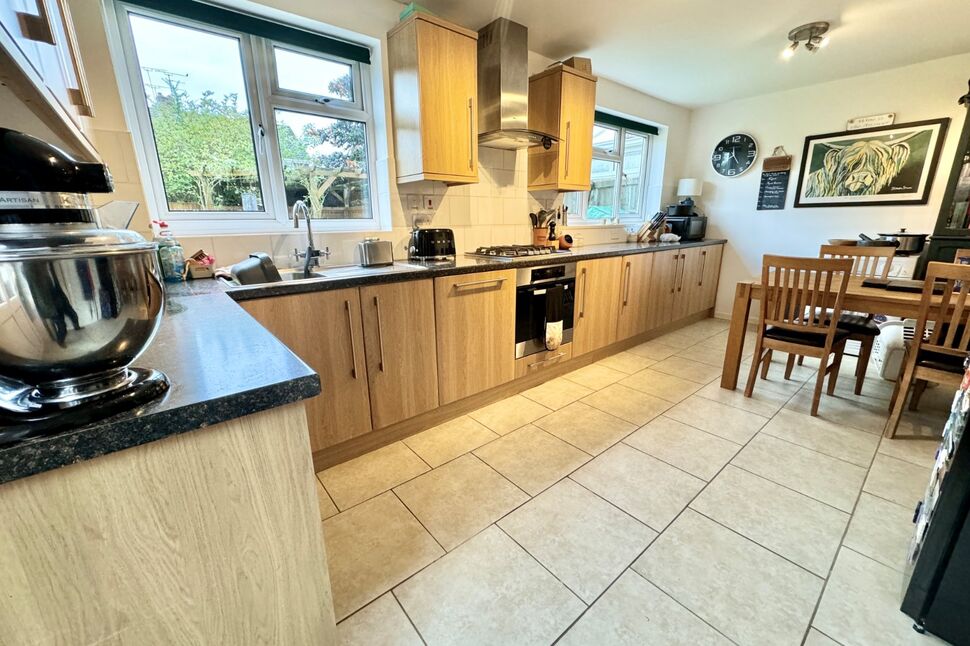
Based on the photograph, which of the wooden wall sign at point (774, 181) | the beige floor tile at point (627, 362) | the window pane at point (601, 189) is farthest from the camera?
the window pane at point (601, 189)

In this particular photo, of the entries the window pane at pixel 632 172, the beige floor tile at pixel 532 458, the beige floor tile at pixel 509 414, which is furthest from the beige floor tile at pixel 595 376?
the window pane at pixel 632 172

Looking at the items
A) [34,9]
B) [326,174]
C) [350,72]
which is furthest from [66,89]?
[350,72]

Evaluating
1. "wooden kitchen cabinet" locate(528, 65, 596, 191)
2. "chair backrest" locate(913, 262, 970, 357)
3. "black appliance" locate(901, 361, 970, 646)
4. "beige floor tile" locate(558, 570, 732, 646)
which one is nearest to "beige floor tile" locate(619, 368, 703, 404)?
"chair backrest" locate(913, 262, 970, 357)

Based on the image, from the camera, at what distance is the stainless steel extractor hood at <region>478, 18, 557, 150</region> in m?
2.43

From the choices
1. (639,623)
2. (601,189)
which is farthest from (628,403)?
(601,189)

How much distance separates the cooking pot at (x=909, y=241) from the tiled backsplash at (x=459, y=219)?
259 centimetres

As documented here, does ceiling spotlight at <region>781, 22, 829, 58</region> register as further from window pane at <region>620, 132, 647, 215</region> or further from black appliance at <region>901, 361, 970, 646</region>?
black appliance at <region>901, 361, 970, 646</region>

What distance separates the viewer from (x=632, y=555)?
52.6 inches

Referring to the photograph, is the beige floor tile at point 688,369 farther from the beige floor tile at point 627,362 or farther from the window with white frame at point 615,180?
the window with white frame at point 615,180

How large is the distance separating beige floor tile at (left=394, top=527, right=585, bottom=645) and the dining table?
2.03m

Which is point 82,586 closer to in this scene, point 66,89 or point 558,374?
point 66,89

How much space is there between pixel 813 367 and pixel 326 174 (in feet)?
12.5

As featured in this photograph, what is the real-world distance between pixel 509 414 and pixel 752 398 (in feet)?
5.23

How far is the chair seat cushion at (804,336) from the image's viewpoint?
228 centimetres
